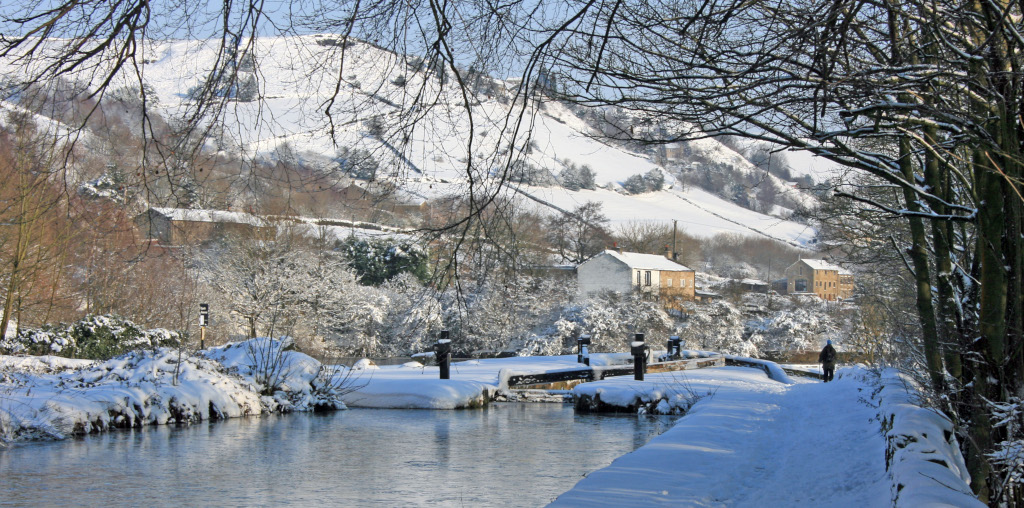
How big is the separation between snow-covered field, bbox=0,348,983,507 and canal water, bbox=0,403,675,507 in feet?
2.27

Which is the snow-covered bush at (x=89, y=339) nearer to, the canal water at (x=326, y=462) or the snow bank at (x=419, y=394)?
the snow bank at (x=419, y=394)

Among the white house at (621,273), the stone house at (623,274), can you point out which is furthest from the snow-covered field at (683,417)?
the white house at (621,273)

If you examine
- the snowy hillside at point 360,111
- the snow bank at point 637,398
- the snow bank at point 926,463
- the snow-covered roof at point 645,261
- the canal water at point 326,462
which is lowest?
the canal water at point 326,462

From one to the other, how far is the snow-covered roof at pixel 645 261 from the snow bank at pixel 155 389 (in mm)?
34420

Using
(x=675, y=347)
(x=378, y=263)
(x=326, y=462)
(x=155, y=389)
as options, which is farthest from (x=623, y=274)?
(x=326, y=462)

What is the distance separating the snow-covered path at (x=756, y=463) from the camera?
6438 millimetres

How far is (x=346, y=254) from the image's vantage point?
39.2 meters

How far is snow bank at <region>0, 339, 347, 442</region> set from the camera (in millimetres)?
11930

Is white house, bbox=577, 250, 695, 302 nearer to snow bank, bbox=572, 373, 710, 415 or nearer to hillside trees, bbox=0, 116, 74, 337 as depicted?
snow bank, bbox=572, 373, 710, 415

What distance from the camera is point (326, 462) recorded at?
398 inches

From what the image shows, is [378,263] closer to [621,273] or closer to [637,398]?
[621,273]

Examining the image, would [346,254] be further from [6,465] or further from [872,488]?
[872,488]

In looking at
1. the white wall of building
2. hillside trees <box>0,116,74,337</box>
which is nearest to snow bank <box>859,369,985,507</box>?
hillside trees <box>0,116,74,337</box>

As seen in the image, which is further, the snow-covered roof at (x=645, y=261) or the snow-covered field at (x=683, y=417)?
the snow-covered roof at (x=645, y=261)
